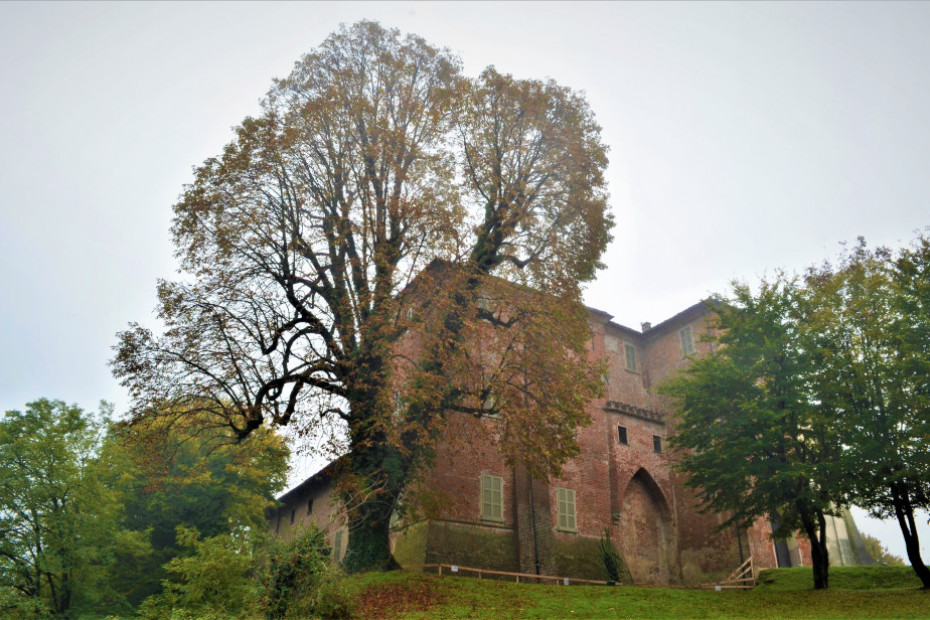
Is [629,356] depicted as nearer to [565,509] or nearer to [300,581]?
[565,509]

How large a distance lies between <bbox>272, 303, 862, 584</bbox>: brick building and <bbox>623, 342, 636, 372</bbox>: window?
0.28ft

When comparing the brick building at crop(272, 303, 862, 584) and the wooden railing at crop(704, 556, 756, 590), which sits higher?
the brick building at crop(272, 303, 862, 584)

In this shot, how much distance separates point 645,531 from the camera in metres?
29.1

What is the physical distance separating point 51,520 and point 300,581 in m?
14.7

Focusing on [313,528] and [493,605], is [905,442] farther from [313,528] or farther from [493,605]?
[313,528]

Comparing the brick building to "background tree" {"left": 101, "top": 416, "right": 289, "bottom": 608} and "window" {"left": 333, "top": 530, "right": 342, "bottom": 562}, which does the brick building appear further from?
"background tree" {"left": 101, "top": 416, "right": 289, "bottom": 608}

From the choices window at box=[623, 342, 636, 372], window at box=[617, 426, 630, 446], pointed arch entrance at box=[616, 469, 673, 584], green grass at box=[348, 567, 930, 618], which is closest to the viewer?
green grass at box=[348, 567, 930, 618]

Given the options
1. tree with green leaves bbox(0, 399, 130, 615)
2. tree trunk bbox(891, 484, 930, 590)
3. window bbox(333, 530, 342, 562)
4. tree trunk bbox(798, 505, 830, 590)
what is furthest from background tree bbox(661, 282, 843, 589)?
tree with green leaves bbox(0, 399, 130, 615)

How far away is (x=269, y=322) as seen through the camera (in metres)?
17.7

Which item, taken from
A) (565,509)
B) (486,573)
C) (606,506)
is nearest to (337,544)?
(486,573)

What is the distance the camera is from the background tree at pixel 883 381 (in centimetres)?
1723

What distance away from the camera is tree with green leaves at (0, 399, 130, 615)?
72.7ft

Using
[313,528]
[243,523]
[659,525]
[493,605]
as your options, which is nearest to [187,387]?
[313,528]

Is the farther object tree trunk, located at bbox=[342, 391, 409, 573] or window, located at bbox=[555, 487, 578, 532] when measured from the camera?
window, located at bbox=[555, 487, 578, 532]
